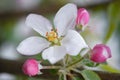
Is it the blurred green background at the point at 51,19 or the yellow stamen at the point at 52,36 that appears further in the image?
the blurred green background at the point at 51,19

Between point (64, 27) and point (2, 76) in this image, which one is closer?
point (64, 27)

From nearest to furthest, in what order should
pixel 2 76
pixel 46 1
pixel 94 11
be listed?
1. pixel 2 76
2. pixel 94 11
3. pixel 46 1

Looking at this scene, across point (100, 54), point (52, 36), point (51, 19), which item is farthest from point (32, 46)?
point (51, 19)

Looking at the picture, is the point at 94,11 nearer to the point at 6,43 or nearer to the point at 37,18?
the point at 6,43

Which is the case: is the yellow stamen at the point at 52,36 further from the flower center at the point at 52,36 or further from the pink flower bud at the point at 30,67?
the pink flower bud at the point at 30,67

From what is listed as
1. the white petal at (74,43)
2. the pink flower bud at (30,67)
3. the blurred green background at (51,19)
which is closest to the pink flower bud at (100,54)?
the white petal at (74,43)

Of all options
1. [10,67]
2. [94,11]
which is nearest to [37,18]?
[10,67]

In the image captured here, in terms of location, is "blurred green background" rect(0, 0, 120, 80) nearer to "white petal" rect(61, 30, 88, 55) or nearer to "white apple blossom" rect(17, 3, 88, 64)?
"white apple blossom" rect(17, 3, 88, 64)
